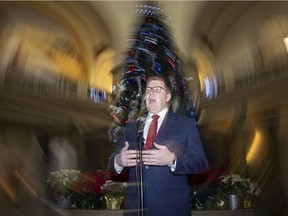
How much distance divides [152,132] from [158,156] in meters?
0.07

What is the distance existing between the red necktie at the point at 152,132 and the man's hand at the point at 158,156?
0.05 feet

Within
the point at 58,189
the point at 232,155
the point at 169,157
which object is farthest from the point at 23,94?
the point at 232,155

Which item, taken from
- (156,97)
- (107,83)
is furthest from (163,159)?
(107,83)

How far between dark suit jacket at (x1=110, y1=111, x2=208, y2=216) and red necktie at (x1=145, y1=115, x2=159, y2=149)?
0.01m

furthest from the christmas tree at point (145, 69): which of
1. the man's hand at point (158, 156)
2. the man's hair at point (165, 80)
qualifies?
the man's hand at point (158, 156)

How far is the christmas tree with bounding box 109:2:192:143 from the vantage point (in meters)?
0.96

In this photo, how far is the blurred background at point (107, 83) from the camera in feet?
3.35

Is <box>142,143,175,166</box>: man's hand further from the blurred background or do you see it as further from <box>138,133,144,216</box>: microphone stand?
the blurred background

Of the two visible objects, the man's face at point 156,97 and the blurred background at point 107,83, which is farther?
the blurred background at point 107,83

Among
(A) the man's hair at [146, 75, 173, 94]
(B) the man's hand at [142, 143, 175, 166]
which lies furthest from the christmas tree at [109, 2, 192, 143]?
(B) the man's hand at [142, 143, 175, 166]

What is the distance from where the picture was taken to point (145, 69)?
0.96 metres

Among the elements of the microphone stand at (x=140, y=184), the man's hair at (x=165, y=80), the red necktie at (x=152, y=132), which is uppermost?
the man's hair at (x=165, y=80)

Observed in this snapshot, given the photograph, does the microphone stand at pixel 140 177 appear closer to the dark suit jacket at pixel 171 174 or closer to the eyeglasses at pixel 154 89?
the dark suit jacket at pixel 171 174

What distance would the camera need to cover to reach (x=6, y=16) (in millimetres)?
1086
